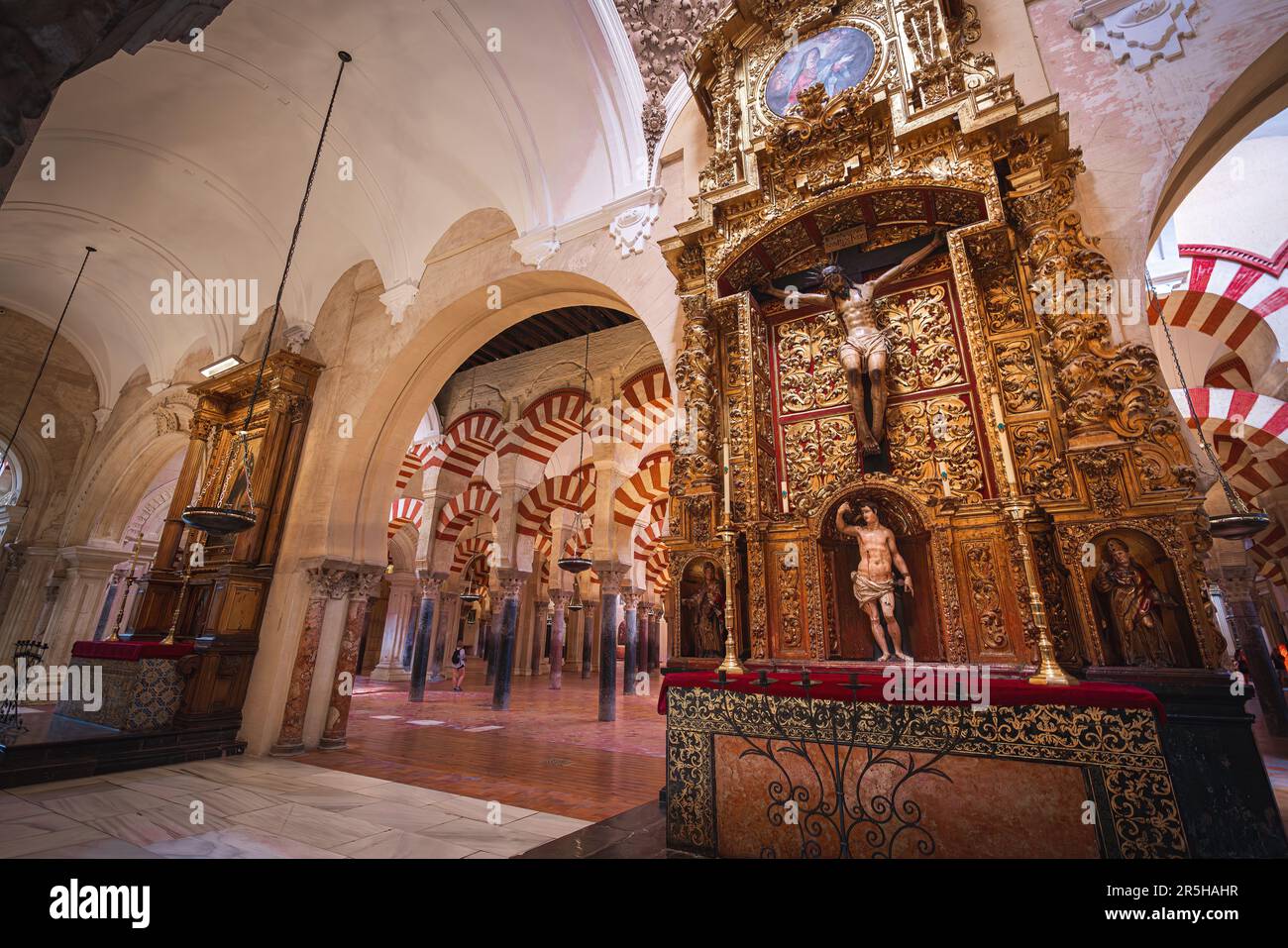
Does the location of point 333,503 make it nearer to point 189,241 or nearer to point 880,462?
point 189,241

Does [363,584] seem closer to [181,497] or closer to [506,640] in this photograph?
[181,497]

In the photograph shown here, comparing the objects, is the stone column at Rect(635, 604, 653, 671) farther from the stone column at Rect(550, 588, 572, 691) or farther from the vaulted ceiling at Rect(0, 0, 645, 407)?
the vaulted ceiling at Rect(0, 0, 645, 407)

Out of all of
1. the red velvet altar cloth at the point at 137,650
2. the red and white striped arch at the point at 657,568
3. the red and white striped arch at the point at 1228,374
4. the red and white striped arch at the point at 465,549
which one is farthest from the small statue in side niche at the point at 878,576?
the red and white striped arch at the point at 465,549

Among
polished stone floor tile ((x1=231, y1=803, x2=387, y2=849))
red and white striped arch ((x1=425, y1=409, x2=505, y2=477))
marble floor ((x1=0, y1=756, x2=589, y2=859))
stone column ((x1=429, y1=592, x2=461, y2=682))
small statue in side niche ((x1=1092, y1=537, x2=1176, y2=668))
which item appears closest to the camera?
small statue in side niche ((x1=1092, y1=537, x2=1176, y2=668))

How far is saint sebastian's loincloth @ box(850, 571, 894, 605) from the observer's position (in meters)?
2.78

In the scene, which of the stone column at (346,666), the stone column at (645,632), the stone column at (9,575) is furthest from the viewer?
the stone column at (645,632)

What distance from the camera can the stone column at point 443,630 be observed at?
13430mm

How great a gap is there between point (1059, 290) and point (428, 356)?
563cm

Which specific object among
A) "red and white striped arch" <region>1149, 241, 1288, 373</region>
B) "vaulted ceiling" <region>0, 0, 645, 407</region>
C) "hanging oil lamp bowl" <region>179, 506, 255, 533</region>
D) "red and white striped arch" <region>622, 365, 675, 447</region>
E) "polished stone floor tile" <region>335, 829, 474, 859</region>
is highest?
"vaulted ceiling" <region>0, 0, 645, 407</region>

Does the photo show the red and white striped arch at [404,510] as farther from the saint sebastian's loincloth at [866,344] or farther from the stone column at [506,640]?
the saint sebastian's loincloth at [866,344]

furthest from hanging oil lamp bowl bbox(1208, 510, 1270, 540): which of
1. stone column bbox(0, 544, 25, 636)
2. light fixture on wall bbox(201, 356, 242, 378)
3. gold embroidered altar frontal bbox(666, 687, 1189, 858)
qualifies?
stone column bbox(0, 544, 25, 636)

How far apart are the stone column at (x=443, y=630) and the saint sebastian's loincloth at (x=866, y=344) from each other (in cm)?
1259

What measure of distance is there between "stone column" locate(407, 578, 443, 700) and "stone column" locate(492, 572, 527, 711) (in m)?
1.26

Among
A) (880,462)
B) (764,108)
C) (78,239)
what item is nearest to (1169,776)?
Result: (880,462)
